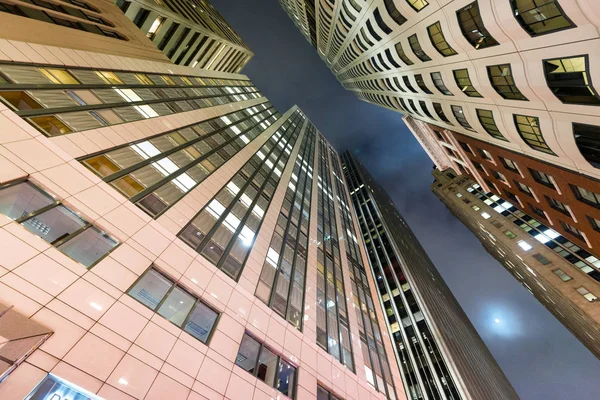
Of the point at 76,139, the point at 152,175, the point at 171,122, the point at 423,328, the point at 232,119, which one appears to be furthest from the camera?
the point at 423,328

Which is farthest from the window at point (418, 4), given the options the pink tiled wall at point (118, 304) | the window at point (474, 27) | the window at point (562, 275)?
the window at point (562, 275)

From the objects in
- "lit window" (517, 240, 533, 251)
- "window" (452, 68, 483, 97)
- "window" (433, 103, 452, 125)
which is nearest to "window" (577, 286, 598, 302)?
"lit window" (517, 240, 533, 251)

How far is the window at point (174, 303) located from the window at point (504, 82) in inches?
997

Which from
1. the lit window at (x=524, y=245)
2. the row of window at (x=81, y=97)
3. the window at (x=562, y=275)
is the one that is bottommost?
the window at (x=562, y=275)

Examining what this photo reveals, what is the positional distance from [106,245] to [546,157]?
31.8 meters

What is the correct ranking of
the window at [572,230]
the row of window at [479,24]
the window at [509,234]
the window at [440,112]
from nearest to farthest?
the row of window at [479,24] → the window at [572,230] → the window at [440,112] → the window at [509,234]

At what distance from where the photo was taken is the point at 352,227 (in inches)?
2146

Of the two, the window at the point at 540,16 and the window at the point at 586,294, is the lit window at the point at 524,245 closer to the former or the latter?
the window at the point at 586,294

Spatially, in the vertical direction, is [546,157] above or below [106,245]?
above

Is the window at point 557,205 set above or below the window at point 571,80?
below

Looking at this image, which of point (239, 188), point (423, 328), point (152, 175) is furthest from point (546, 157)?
point (423, 328)

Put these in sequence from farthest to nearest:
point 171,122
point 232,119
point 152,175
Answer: point 232,119 → point 171,122 → point 152,175

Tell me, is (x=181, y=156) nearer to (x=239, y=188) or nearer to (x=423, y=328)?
(x=239, y=188)

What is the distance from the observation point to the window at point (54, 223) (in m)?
10.8
